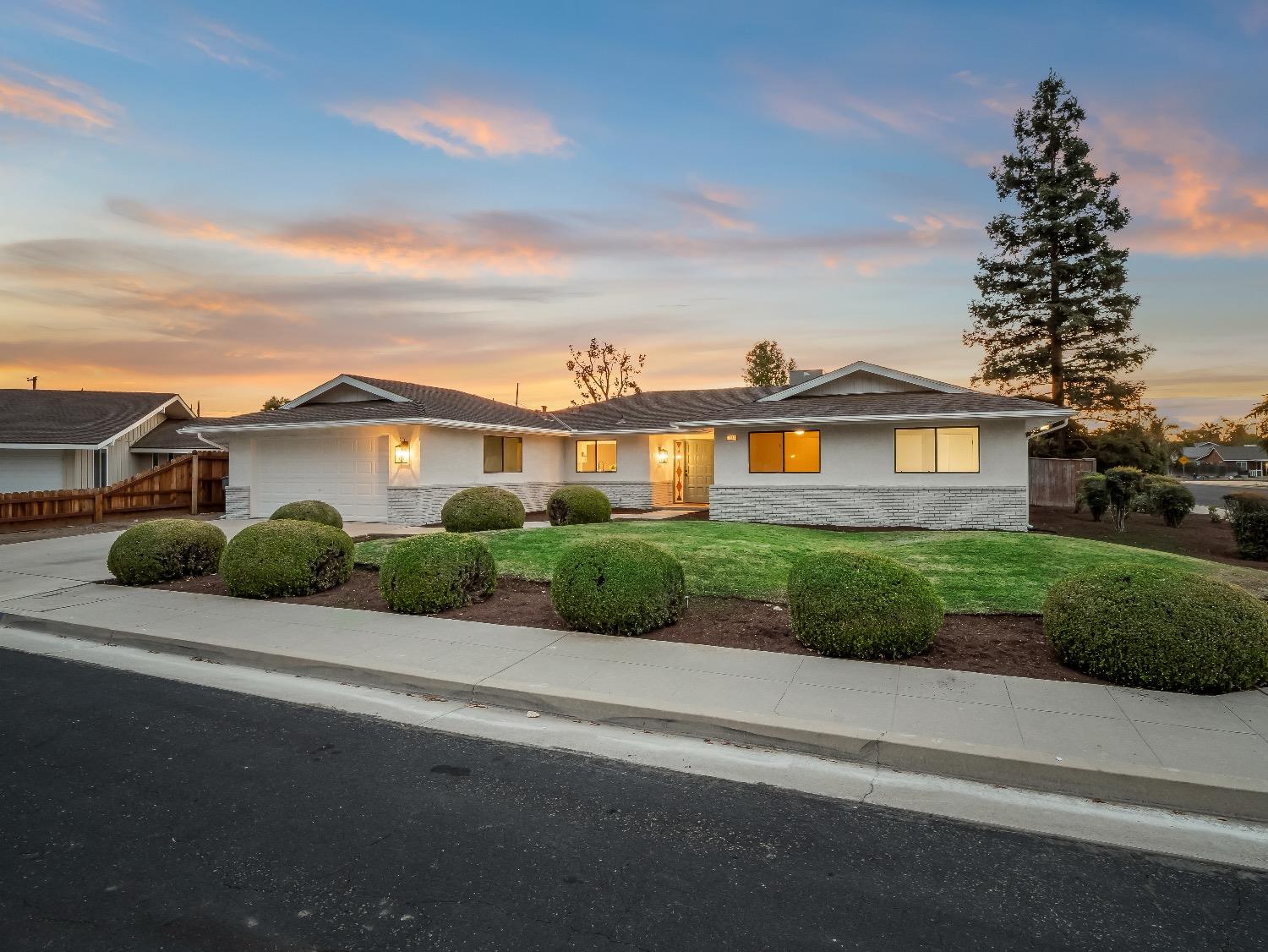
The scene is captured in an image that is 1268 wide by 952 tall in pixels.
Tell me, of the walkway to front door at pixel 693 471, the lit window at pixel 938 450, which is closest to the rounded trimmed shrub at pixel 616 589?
the lit window at pixel 938 450

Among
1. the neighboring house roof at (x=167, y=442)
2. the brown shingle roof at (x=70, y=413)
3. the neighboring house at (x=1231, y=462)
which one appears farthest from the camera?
the neighboring house at (x=1231, y=462)

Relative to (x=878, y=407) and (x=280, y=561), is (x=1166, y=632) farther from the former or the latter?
(x=878, y=407)

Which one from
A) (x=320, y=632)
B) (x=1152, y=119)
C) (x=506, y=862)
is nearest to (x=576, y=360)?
(x=1152, y=119)

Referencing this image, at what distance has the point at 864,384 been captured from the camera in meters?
20.1

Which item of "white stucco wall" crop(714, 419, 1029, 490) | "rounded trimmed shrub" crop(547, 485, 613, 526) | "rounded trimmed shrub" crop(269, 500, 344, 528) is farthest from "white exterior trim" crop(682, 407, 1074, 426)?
"rounded trimmed shrub" crop(269, 500, 344, 528)

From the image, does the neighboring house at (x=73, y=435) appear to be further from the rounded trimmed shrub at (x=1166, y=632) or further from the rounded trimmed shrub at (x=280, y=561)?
the rounded trimmed shrub at (x=1166, y=632)

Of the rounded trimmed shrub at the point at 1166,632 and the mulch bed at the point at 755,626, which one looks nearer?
the rounded trimmed shrub at the point at 1166,632

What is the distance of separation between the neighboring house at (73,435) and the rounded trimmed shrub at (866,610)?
27.2m

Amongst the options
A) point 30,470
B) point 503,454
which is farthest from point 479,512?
point 30,470

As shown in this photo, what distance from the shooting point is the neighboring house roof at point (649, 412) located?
17.7 metres

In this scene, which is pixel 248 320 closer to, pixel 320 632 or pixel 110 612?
pixel 110 612

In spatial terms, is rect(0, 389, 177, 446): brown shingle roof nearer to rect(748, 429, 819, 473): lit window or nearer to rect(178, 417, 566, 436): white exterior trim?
rect(178, 417, 566, 436): white exterior trim

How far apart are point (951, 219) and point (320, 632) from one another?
55.0ft

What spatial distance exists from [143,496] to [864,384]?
23672mm
